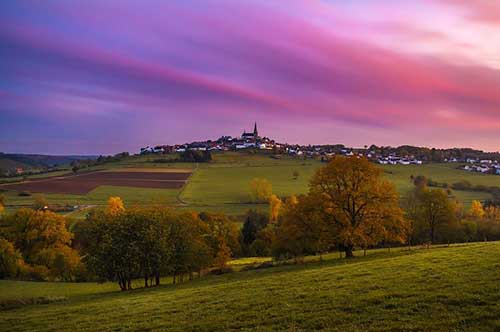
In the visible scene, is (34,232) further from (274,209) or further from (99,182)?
(99,182)

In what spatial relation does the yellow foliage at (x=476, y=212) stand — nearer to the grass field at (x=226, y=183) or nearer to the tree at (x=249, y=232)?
the grass field at (x=226, y=183)

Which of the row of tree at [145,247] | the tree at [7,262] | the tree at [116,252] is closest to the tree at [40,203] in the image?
the tree at [7,262]

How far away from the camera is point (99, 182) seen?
5384 inches

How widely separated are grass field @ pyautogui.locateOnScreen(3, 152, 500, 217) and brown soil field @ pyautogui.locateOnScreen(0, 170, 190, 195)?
177 inches

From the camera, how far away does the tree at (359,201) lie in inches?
1823

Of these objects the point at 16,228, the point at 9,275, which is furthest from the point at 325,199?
the point at 16,228

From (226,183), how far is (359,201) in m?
96.7

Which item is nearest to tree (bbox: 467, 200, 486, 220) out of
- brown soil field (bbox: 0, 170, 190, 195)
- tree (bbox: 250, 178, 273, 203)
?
tree (bbox: 250, 178, 273, 203)

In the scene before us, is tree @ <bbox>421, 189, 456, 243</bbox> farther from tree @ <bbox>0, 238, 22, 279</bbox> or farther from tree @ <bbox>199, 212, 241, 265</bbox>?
tree @ <bbox>0, 238, 22, 279</bbox>

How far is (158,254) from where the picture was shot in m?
46.5

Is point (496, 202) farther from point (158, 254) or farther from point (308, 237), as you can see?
point (158, 254)

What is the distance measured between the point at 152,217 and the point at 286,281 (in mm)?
27485

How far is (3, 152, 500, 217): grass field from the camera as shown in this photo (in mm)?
112125

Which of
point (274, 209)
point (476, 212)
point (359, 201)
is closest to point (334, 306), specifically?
point (359, 201)
